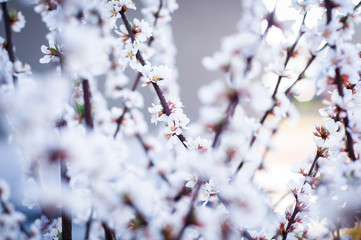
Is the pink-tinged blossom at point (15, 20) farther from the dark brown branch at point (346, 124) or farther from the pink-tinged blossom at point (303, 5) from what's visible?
the dark brown branch at point (346, 124)

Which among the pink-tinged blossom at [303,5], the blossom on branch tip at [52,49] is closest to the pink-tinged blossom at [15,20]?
the blossom on branch tip at [52,49]

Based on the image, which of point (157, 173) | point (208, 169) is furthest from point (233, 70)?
point (157, 173)

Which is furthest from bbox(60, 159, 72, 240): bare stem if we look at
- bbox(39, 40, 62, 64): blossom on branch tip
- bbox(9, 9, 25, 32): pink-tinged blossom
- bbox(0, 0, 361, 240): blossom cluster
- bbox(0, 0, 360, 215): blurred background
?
bbox(0, 0, 360, 215): blurred background

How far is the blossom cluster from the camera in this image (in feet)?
1.14

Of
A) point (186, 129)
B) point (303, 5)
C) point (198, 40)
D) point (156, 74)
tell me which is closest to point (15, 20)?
point (156, 74)

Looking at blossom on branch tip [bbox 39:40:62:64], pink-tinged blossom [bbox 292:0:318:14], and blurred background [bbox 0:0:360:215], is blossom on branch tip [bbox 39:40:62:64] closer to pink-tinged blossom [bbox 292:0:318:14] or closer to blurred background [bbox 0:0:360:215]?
pink-tinged blossom [bbox 292:0:318:14]

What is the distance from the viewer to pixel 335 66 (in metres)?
0.60

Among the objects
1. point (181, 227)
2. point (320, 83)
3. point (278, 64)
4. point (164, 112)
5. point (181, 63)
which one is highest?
point (181, 63)

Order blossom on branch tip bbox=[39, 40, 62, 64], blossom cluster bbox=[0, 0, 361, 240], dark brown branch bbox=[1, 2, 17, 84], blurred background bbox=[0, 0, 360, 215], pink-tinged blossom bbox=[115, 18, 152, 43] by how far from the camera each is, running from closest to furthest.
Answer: blossom cluster bbox=[0, 0, 361, 240]
blossom on branch tip bbox=[39, 40, 62, 64]
pink-tinged blossom bbox=[115, 18, 152, 43]
dark brown branch bbox=[1, 2, 17, 84]
blurred background bbox=[0, 0, 360, 215]

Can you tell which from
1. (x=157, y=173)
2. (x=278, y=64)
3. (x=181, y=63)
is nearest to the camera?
(x=278, y=64)

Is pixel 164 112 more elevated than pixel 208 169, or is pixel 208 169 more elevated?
pixel 164 112

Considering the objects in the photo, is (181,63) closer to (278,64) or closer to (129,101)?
(129,101)

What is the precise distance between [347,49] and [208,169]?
427 mm

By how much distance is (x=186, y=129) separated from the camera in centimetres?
58
